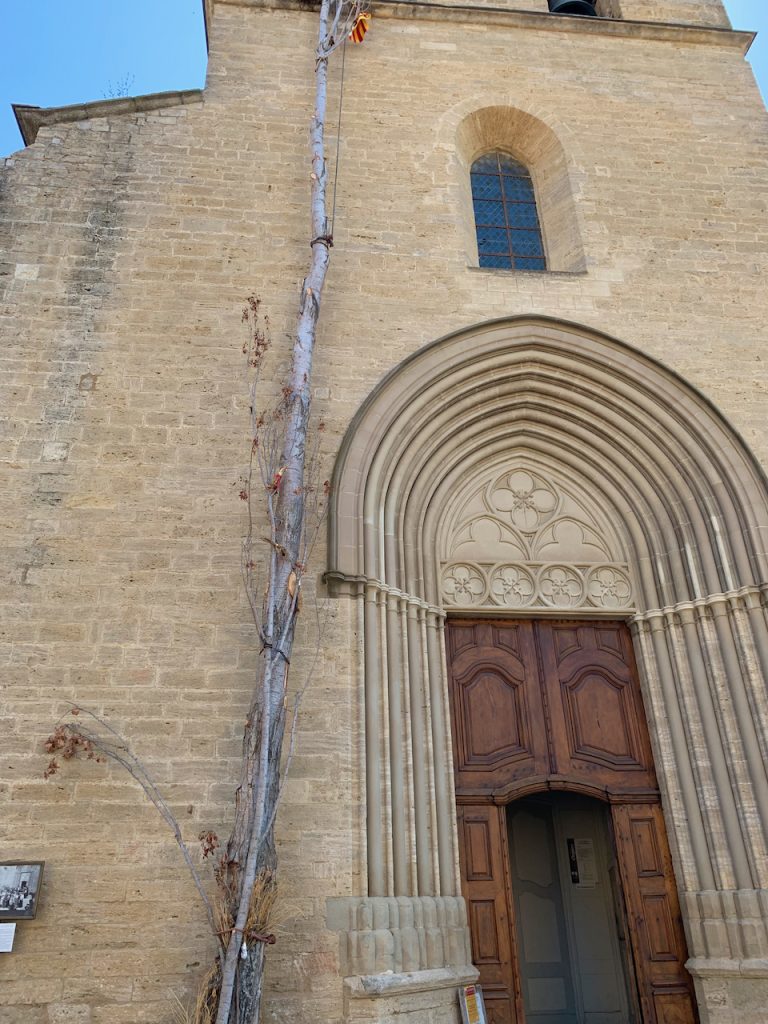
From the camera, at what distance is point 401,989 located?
14.2 ft

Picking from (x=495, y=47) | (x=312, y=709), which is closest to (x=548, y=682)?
(x=312, y=709)

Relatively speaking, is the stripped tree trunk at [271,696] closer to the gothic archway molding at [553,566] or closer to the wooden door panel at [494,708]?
the gothic archway molding at [553,566]

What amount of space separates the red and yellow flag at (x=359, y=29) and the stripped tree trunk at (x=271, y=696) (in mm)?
2396

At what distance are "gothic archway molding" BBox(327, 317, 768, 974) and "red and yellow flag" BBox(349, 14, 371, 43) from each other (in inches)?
134

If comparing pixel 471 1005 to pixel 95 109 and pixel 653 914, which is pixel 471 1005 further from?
pixel 95 109

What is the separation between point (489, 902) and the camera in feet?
17.5

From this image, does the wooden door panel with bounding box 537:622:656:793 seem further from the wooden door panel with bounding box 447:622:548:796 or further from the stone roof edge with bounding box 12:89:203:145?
the stone roof edge with bounding box 12:89:203:145

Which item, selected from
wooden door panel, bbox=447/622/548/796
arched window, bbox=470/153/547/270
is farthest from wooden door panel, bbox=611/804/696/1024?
arched window, bbox=470/153/547/270

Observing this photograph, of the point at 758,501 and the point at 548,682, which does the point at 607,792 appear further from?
the point at 758,501

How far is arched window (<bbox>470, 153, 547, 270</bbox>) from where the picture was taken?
7582mm

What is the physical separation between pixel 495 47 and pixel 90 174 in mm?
4123

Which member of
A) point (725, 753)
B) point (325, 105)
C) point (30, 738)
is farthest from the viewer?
point (325, 105)

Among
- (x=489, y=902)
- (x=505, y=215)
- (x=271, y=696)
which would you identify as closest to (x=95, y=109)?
(x=505, y=215)

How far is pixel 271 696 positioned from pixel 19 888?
1553 millimetres
